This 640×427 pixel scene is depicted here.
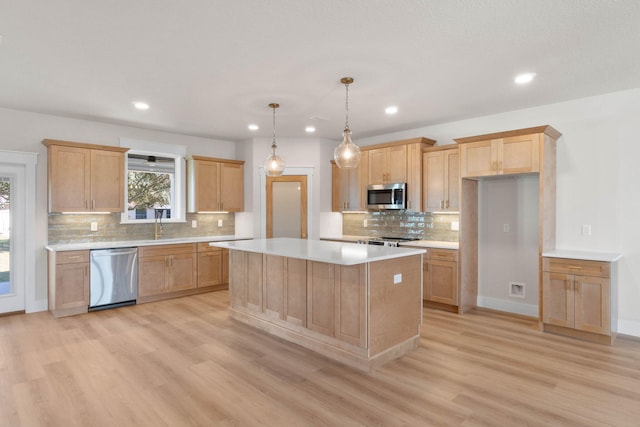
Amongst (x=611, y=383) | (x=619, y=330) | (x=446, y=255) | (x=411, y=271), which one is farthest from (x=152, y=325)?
(x=619, y=330)

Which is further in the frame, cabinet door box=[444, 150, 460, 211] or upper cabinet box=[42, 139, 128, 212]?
cabinet door box=[444, 150, 460, 211]

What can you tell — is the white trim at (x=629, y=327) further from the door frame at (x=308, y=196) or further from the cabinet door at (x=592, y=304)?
the door frame at (x=308, y=196)

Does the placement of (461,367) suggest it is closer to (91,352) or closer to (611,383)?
(611,383)

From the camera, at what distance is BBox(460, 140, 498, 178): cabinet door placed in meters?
4.53

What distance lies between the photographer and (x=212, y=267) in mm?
6020

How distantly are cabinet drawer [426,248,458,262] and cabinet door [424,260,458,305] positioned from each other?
0.16 feet

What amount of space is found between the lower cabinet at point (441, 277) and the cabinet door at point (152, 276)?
3806mm

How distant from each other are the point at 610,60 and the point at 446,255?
8.76 feet

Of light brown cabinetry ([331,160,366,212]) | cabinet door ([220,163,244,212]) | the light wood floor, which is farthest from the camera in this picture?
cabinet door ([220,163,244,212])

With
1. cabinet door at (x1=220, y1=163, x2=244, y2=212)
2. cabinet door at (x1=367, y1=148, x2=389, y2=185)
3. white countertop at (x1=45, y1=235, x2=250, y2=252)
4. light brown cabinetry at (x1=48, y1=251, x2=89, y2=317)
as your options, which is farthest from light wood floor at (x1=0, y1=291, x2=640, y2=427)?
cabinet door at (x1=220, y1=163, x2=244, y2=212)

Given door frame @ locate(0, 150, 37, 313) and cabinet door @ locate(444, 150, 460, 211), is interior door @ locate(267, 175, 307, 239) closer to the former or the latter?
cabinet door @ locate(444, 150, 460, 211)

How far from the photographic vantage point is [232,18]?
253 cm

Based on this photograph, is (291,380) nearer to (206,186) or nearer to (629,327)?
(629,327)

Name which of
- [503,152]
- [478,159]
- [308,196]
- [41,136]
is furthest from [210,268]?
[503,152]
